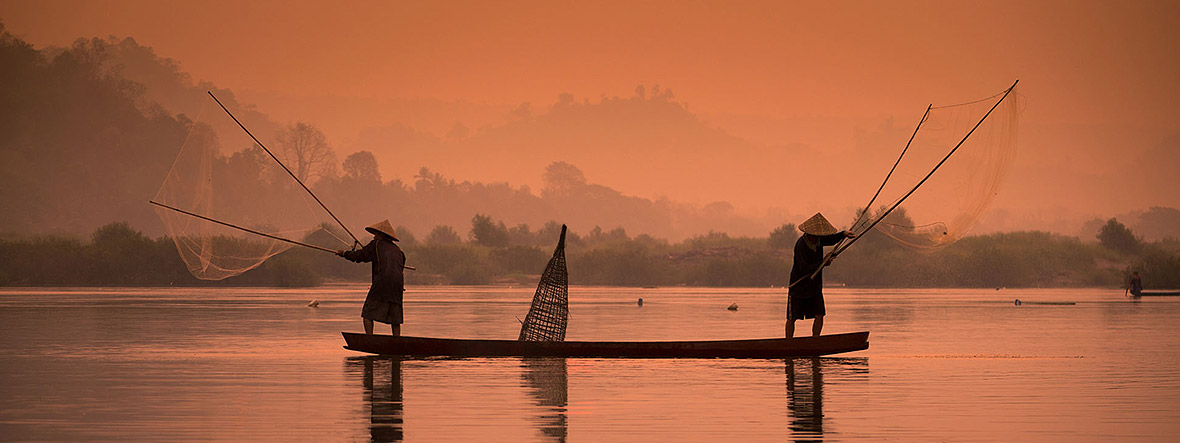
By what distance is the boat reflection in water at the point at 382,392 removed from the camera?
12055mm

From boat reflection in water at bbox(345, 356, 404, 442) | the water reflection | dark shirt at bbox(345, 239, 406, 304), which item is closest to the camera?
boat reflection in water at bbox(345, 356, 404, 442)

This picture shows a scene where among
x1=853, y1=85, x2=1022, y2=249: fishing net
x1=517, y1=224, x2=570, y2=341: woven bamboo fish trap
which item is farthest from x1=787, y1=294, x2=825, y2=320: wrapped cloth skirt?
x1=517, y1=224, x2=570, y2=341: woven bamboo fish trap

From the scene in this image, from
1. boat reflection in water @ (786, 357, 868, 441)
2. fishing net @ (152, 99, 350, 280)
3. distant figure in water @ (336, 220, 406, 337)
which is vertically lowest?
boat reflection in water @ (786, 357, 868, 441)

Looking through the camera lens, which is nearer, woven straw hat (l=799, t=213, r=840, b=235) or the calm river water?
the calm river water

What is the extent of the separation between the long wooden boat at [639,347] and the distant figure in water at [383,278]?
1.85 feet

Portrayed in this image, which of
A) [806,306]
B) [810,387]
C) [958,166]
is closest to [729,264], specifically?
[958,166]

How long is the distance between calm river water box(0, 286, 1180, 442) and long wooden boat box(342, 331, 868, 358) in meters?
0.19

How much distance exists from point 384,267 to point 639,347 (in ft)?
13.1

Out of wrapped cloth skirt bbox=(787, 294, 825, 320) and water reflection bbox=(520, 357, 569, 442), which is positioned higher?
wrapped cloth skirt bbox=(787, 294, 825, 320)

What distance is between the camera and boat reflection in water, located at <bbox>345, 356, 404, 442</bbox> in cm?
1205

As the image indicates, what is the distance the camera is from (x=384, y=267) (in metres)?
21.0

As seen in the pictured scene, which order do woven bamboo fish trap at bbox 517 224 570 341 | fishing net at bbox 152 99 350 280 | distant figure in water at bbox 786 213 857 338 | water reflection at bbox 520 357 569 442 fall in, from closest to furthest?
1. water reflection at bbox 520 357 569 442
2. distant figure in water at bbox 786 213 857 338
3. woven bamboo fish trap at bbox 517 224 570 341
4. fishing net at bbox 152 99 350 280

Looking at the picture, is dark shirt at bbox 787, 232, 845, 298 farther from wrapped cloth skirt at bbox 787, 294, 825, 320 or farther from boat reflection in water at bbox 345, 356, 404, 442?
boat reflection in water at bbox 345, 356, 404, 442

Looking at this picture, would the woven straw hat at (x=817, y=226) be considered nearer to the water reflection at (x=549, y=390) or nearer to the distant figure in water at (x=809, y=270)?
the distant figure in water at (x=809, y=270)
